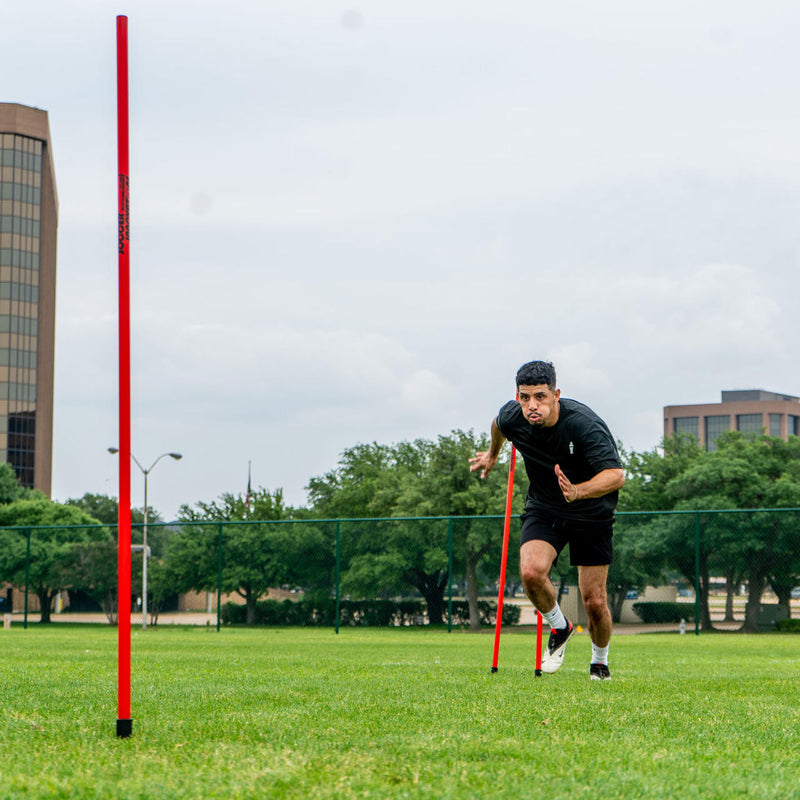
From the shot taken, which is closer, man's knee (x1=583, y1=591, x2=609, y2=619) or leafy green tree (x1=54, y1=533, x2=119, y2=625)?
man's knee (x1=583, y1=591, x2=609, y2=619)

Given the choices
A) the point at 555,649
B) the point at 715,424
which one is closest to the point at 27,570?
the point at 555,649

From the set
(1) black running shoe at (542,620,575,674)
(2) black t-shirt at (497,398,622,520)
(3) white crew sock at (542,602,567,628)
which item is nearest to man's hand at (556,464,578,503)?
(2) black t-shirt at (497,398,622,520)

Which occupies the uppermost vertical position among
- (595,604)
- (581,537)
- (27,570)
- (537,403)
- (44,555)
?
(537,403)

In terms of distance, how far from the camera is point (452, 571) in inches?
958

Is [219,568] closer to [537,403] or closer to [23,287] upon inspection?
[537,403]

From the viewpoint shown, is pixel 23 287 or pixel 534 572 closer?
pixel 534 572

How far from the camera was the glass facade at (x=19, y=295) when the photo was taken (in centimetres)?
9956

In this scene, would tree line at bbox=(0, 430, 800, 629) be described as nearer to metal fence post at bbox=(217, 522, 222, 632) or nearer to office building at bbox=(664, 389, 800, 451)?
metal fence post at bbox=(217, 522, 222, 632)

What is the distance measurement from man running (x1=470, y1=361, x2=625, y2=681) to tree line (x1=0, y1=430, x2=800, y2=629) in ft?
53.0

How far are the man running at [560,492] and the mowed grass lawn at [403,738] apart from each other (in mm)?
504

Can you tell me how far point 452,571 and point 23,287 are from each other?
8577 cm

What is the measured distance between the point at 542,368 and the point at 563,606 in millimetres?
19922

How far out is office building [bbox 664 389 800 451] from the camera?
14425cm

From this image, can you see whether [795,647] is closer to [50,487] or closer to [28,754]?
[28,754]
